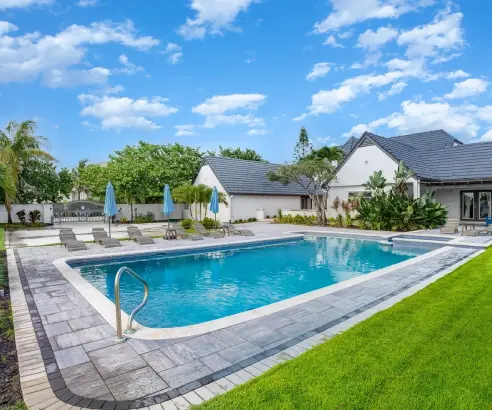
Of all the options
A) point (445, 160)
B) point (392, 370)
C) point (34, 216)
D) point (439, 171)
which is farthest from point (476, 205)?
point (34, 216)

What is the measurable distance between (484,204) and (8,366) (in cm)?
2691

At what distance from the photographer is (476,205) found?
2295cm

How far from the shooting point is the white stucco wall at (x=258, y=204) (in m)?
28.6

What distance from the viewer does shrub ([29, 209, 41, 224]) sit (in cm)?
2594

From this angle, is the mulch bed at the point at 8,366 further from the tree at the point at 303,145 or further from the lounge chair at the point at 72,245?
the tree at the point at 303,145

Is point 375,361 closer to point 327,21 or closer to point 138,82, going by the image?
point 327,21

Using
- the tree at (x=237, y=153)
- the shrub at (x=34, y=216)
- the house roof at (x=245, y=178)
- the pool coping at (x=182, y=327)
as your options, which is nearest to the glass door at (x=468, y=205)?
the pool coping at (x=182, y=327)

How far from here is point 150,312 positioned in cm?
739

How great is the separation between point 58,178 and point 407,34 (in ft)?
105

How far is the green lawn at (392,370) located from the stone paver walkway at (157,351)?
41cm

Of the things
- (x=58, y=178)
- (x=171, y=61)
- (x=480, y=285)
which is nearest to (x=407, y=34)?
(x=171, y=61)

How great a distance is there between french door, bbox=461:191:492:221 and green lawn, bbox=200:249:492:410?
21013mm

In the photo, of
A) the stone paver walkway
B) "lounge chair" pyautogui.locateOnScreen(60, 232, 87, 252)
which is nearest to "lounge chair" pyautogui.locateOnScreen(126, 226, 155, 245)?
"lounge chair" pyautogui.locateOnScreen(60, 232, 87, 252)

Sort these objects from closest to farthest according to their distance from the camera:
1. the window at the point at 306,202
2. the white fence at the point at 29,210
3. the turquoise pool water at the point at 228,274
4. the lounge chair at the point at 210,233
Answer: the turquoise pool water at the point at 228,274 < the lounge chair at the point at 210,233 < the white fence at the point at 29,210 < the window at the point at 306,202
